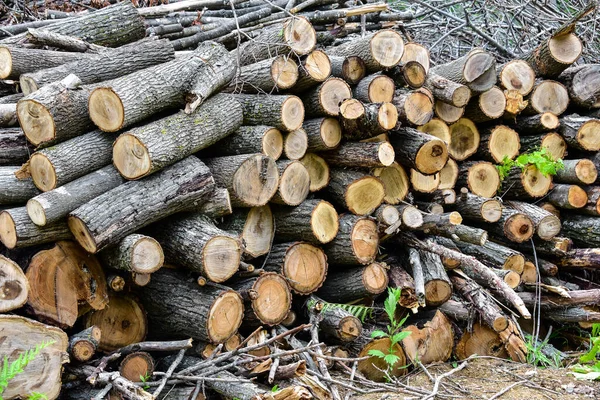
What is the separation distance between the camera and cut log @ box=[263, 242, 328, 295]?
4.04m

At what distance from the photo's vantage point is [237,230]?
13.0 ft

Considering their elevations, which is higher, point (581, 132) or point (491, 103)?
point (491, 103)

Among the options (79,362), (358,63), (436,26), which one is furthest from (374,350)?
(436,26)

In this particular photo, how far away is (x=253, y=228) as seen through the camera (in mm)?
4062

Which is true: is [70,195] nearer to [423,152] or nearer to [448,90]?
[423,152]

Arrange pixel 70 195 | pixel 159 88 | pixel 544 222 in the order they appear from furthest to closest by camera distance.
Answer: pixel 544 222 → pixel 159 88 → pixel 70 195

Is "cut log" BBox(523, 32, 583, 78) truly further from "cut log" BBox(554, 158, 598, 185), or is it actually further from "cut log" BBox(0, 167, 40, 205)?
"cut log" BBox(0, 167, 40, 205)

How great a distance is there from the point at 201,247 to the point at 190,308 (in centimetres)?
40

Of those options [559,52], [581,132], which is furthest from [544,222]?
[559,52]

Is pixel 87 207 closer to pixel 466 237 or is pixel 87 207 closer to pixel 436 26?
pixel 466 237

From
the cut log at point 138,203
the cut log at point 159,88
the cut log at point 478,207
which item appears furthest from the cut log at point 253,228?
the cut log at point 478,207

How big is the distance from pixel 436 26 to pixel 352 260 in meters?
3.67

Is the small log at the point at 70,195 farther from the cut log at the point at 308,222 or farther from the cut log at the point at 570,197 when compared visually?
the cut log at the point at 570,197

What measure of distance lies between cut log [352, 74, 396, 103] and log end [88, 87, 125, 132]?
6.04 ft
